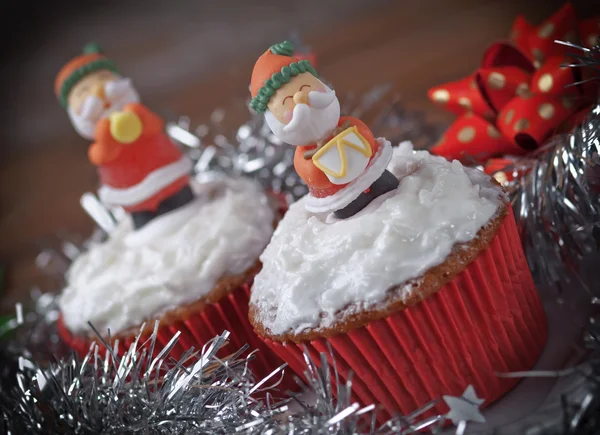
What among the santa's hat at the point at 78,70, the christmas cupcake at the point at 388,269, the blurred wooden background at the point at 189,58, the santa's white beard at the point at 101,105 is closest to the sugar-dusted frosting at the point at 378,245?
the christmas cupcake at the point at 388,269

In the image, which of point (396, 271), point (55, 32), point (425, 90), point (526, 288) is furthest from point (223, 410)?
point (55, 32)

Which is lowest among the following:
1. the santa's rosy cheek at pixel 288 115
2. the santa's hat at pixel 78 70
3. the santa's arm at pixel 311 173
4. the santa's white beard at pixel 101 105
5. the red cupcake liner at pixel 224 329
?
the red cupcake liner at pixel 224 329

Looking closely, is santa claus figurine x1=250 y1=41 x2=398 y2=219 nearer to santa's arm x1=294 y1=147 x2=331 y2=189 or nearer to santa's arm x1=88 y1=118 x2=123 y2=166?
santa's arm x1=294 y1=147 x2=331 y2=189

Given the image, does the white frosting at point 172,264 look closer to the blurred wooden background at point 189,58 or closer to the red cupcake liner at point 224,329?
the red cupcake liner at point 224,329

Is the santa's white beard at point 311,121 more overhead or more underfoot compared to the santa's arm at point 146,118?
more underfoot

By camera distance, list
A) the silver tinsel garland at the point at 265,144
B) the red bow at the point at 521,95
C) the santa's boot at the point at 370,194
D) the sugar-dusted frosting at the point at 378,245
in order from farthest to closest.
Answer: the silver tinsel garland at the point at 265,144
the red bow at the point at 521,95
the santa's boot at the point at 370,194
the sugar-dusted frosting at the point at 378,245

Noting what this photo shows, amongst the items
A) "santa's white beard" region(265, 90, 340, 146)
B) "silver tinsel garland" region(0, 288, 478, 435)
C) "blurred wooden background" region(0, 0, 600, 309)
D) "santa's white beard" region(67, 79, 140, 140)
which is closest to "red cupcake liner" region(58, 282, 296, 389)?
"silver tinsel garland" region(0, 288, 478, 435)
